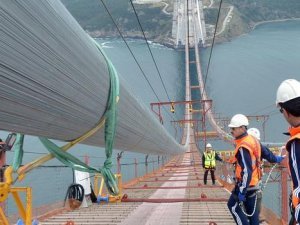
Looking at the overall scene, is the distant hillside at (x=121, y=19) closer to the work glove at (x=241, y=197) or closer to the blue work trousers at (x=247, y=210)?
the blue work trousers at (x=247, y=210)

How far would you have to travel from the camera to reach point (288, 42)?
65562 mm

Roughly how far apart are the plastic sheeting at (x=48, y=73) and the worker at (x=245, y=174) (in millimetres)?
1639

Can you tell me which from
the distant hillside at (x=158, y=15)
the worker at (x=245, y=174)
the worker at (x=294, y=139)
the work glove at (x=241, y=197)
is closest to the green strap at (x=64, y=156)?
the worker at (x=294, y=139)

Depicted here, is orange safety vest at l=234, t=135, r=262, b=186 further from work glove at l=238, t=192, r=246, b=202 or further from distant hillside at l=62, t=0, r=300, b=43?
distant hillside at l=62, t=0, r=300, b=43

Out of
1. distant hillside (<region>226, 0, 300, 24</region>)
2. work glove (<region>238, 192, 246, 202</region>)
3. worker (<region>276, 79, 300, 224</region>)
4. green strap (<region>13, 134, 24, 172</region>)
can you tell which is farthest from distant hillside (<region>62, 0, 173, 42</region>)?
worker (<region>276, 79, 300, 224</region>)

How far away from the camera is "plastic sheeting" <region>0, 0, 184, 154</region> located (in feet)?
4.42

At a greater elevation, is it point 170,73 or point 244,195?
point 170,73

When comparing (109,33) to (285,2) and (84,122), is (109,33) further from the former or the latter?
(84,122)

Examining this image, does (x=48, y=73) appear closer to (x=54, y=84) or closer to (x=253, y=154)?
(x=54, y=84)

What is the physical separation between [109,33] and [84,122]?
76982 mm

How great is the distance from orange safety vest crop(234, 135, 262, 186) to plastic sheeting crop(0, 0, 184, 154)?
163 centimetres

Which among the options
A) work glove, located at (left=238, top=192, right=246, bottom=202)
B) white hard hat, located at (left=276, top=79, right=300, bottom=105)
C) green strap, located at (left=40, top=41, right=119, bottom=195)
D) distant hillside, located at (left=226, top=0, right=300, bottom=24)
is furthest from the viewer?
distant hillside, located at (left=226, top=0, right=300, bottom=24)

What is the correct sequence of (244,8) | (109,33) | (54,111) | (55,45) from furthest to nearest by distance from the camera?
(244,8), (109,33), (54,111), (55,45)

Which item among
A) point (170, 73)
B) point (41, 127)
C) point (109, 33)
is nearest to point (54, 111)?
point (41, 127)
